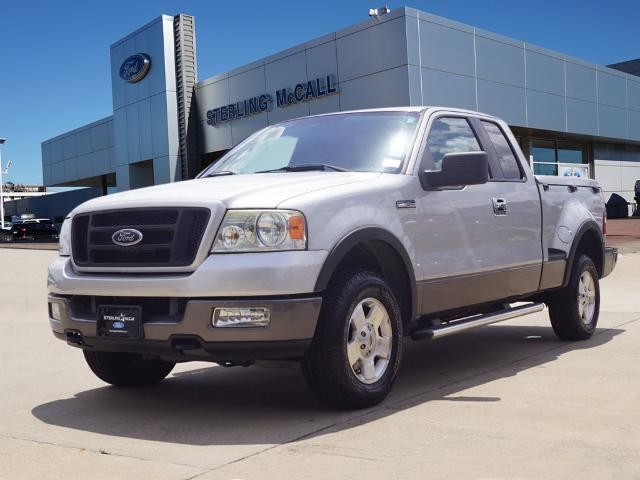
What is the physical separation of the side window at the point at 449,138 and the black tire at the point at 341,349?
53.6 inches

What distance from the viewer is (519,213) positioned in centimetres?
652

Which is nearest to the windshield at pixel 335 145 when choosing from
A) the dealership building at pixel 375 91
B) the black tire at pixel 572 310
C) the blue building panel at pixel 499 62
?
the black tire at pixel 572 310

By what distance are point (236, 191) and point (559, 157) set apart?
109 ft

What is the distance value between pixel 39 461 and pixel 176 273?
1.18 m

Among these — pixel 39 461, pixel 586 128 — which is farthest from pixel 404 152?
pixel 586 128

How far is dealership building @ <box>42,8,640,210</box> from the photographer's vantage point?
2464 cm

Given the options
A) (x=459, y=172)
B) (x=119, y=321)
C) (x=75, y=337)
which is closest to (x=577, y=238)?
(x=459, y=172)

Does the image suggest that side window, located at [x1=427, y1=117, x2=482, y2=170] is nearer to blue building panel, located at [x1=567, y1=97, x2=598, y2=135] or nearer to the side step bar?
the side step bar

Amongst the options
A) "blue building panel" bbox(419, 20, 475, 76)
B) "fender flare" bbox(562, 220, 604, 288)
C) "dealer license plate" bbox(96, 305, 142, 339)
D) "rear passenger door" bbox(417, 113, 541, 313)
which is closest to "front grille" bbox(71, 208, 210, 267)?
"dealer license plate" bbox(96, 305, 142, 339)

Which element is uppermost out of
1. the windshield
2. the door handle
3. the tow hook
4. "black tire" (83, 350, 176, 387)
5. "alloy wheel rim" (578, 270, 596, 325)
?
the windshield

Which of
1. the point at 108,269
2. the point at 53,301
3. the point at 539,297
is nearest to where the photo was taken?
the point at 108,269

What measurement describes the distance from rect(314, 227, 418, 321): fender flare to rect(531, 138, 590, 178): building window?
2967 centimetres

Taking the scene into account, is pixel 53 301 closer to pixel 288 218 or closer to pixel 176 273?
pixel 176 273

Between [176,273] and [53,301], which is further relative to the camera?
[53,301]
